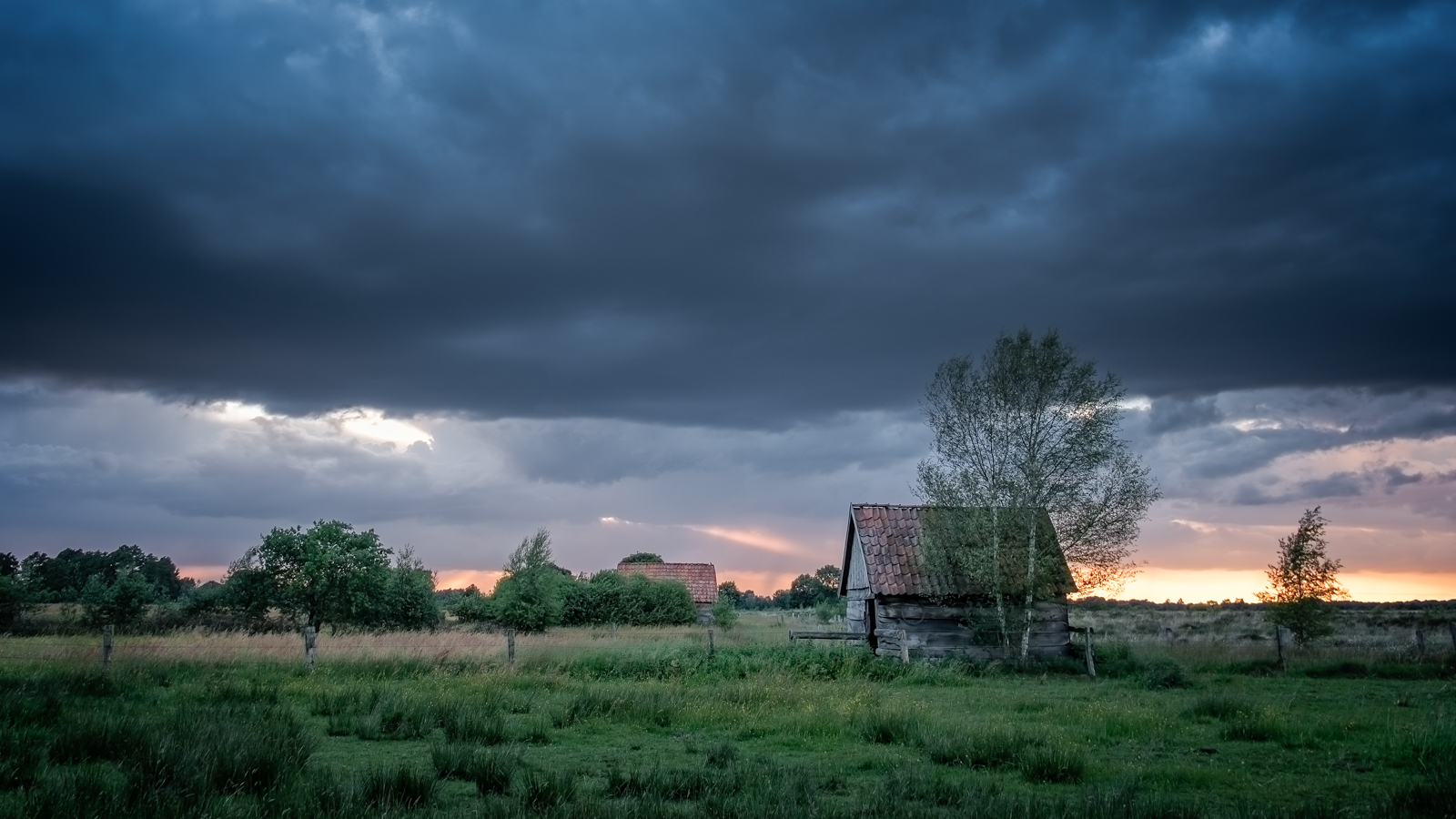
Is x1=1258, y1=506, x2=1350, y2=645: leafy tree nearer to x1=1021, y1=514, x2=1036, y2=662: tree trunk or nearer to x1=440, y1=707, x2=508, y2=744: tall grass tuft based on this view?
x1=1021, y1=514, x2=1036, y2=662: tree trunk

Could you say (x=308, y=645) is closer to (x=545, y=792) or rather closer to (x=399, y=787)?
(x=399, y=787)

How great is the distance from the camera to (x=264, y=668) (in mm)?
22531

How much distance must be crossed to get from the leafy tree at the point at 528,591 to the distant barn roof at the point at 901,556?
634 inches

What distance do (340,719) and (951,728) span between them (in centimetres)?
1025

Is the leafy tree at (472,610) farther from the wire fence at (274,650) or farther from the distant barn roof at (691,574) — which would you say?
the wire fence at (274,650)

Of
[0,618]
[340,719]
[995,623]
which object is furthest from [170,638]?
[995,623]

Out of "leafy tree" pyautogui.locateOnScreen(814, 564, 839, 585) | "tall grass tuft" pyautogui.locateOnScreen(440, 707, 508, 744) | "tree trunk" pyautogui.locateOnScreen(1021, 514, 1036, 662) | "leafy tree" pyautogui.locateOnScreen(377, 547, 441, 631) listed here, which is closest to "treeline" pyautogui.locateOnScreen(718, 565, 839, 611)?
"leafy tree" pyautogui.locateOnScreen(814, 564, 839, 585)

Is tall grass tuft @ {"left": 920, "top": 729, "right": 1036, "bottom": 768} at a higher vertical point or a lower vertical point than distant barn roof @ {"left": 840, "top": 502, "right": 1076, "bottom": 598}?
lower

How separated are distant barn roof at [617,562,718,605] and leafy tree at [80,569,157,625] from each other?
101ft

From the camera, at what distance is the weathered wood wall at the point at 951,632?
97.4ft

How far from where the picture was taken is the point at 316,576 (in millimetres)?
41062

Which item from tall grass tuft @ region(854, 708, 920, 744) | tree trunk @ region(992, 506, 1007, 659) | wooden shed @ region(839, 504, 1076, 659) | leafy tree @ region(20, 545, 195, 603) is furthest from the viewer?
leafy tree @ region(20, 545, 195, 603)

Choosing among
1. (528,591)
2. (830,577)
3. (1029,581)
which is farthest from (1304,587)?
(830,577)

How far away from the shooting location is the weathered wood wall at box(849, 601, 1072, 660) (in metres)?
29.7
